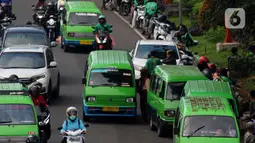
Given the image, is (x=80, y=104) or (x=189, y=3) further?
(x=189, y=3)

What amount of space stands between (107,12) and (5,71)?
26660mm

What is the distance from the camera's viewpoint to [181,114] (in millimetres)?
23359

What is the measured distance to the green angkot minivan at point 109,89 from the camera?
29.9 m

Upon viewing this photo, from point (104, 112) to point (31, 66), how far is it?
13.4 feet

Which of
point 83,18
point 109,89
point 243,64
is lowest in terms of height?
point 83,18

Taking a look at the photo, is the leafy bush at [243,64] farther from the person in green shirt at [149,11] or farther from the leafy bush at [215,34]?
the person in green shirt at [149,11]

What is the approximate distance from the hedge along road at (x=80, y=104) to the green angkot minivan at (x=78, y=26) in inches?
23.0

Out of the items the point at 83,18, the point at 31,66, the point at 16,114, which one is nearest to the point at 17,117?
the point at 16,114

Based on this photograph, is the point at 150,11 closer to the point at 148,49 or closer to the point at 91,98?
the point at 148,49

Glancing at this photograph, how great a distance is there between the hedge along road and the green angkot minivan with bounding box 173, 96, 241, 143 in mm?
4223

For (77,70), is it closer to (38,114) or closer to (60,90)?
(60,90)

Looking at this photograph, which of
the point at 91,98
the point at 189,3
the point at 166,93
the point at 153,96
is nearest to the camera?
the point at 166,93

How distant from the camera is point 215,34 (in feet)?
148

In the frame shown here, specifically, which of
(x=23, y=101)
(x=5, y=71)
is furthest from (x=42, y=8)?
(x=23, y=101)
